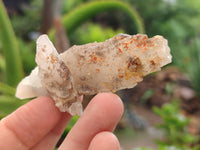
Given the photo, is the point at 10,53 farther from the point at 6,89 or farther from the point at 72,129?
the point at 72,129

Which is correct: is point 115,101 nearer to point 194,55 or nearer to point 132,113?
point 132,113

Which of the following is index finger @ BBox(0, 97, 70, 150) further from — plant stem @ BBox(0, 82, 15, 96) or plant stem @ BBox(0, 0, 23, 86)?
plant stem @ BBox(0, 0, 23, 86)

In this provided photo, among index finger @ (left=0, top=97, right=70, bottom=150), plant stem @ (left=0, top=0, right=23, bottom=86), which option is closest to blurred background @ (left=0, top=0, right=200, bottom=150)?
plant stem @ (left=0, top=0, right=23, bottom=86)

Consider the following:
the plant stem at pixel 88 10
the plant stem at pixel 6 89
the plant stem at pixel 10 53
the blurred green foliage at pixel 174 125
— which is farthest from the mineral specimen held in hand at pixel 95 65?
the plant stem at pixel 88 10

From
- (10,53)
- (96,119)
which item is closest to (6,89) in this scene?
(10,53)

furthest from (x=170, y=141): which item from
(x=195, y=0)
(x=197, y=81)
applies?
(x=195, y=0)

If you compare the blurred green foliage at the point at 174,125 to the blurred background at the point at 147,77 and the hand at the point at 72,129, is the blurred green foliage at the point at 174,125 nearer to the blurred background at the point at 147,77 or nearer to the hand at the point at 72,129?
the blurred background at the point at 147,77
